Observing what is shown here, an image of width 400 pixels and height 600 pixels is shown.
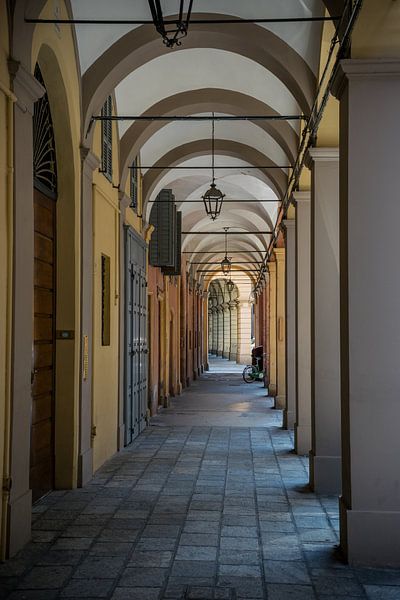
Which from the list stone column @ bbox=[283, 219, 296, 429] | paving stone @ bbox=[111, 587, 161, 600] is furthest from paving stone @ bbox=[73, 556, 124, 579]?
stone column @ bbox=[283, 219, 296, 429]

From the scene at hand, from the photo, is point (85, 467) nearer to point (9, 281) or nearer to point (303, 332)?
point (9, 281)

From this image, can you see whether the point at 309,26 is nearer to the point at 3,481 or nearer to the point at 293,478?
the point at 293,478

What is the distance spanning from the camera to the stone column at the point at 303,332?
1005 cm

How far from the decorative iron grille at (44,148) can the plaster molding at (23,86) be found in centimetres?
131

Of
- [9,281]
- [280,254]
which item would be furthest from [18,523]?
[280,254]

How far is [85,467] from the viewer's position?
8.18 meters

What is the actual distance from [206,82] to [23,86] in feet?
18.6

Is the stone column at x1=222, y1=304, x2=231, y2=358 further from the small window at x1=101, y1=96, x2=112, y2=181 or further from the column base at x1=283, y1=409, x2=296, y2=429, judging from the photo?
the small window at x1=101, y1=96, x2=112, y2=181

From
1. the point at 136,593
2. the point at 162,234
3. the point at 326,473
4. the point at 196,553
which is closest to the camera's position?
the point at 136,593

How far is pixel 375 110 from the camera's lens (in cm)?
540

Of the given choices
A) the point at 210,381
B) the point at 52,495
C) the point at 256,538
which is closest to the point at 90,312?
the point at 52,495

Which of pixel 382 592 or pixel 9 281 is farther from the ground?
pixel 9 281

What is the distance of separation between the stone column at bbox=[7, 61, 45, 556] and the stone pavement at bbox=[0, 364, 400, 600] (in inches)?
13.2

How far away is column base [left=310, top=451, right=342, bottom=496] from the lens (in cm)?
774
